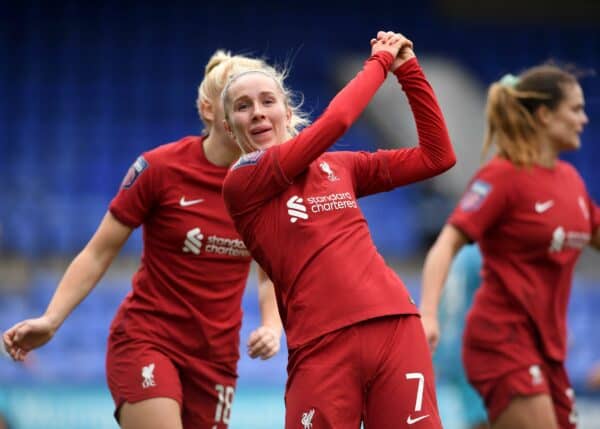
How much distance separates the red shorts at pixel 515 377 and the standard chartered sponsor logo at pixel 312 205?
1.59 m

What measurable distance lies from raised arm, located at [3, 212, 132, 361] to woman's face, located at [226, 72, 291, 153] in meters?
0.89

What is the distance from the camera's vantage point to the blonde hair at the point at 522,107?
5172 mm

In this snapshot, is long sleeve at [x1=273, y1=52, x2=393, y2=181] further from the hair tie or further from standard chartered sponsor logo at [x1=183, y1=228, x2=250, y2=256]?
the hair tie

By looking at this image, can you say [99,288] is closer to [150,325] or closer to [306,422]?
[150,325]

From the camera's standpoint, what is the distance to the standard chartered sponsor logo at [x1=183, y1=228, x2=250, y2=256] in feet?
14.9

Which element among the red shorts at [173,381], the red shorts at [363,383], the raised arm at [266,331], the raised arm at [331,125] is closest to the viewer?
the red shorts at [363,383]

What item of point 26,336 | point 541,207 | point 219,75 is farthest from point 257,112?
point 541,207

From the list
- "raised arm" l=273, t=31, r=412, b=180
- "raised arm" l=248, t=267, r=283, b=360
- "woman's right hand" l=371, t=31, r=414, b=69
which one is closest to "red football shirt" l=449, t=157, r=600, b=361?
"raised arm" l=248, t=267, r=283, b=360

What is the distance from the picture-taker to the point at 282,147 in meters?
3.70

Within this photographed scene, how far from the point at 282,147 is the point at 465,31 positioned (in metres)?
12.4

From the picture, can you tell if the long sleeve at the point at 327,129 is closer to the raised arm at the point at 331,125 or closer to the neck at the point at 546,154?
the raised arm at the point at 331,125

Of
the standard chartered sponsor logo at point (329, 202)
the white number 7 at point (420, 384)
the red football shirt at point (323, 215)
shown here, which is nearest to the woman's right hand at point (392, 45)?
the red football shirt at point (323, 215)

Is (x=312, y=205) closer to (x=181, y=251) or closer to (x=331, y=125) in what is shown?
(x=331, y=125)

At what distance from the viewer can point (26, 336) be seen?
14.2 feet
